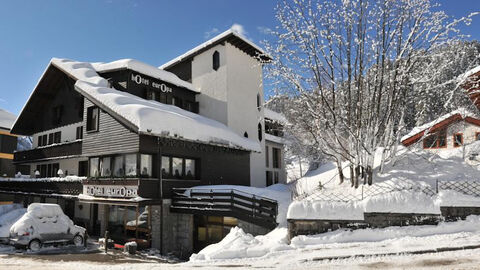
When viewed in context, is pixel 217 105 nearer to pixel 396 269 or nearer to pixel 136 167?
pixel 136 167

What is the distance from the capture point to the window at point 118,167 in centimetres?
1941

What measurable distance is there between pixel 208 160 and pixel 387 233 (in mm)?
12742

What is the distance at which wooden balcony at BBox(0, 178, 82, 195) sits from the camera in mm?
22469

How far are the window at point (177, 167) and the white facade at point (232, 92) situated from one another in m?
6.21

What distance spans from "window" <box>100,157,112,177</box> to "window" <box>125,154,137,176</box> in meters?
1.93

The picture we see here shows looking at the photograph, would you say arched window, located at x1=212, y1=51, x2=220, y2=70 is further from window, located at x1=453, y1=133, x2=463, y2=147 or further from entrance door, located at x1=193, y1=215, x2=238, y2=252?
window, located at x1=453, y1=133, x2=463, y2=147

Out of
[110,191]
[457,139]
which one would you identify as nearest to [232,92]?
[110,191]

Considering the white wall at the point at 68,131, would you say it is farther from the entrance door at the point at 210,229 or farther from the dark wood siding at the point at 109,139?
the entrance door at the point at 210,229

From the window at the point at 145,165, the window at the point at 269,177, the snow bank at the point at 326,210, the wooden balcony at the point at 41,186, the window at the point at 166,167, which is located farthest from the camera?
the window at the point at 269,177

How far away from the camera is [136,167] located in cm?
1833

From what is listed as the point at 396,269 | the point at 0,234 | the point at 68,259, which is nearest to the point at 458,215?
the point at 396,269

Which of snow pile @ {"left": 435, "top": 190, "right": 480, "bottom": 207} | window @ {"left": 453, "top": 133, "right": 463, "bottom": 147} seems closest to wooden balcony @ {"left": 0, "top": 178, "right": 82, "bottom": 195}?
snow pile @ {"left": 435, "top": 190, "right": 480, "bottom": 207}

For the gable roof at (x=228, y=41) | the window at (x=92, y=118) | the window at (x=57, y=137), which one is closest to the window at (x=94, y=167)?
the window at (x=92, y=118)

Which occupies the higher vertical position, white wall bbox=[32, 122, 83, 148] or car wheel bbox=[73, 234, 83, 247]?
white wall bbox=[32, 122, 83, 148]
